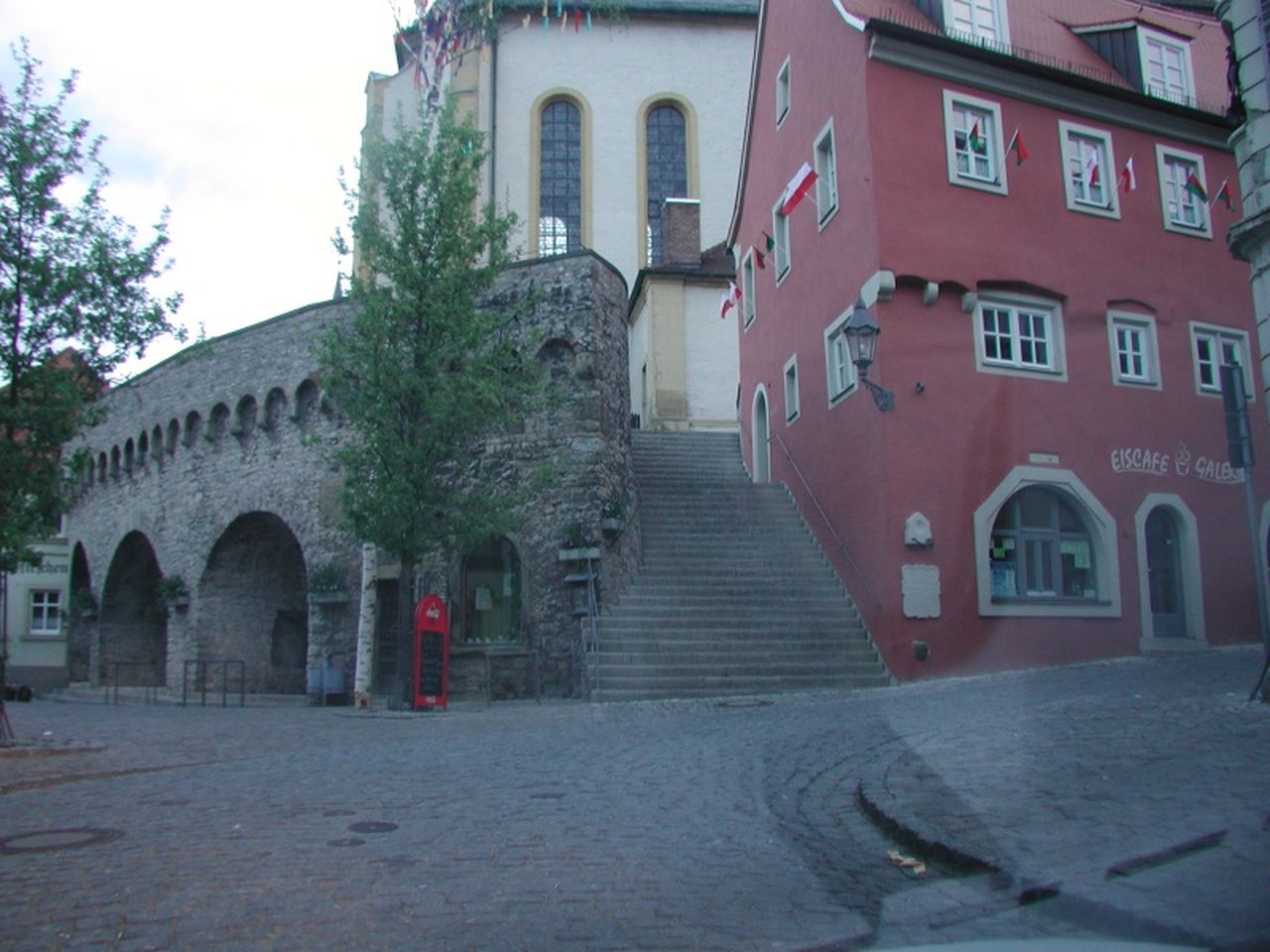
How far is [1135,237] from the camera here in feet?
64.0

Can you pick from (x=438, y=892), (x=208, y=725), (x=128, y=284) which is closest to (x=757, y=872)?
(x=438, y=892)

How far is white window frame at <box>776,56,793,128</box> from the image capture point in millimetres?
22562

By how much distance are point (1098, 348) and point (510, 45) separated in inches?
1006

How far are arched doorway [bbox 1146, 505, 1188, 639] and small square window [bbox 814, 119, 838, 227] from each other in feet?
22.7

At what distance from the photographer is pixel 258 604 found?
24.6 meters

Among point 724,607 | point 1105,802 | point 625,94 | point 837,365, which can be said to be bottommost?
point 1105,802

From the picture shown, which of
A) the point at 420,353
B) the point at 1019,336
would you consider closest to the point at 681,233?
the point at 1019,336

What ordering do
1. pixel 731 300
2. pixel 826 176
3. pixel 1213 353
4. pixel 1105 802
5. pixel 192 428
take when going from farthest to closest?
pixel 192 428
pixel 731 300
pixel 826 176
pixel 1213 353
pixel 1105 802

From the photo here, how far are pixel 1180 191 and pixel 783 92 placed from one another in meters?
7.30

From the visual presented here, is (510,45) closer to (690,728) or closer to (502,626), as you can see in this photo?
(502,626)

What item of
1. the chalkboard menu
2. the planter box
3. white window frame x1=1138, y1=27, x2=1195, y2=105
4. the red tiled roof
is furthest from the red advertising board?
white window frame x1=1138, y1=27, x2=1195, y2=105

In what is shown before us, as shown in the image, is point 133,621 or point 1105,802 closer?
point 1105,802

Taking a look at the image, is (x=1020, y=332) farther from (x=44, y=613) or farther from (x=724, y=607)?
(x=44, y=613)

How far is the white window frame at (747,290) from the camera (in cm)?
2536
